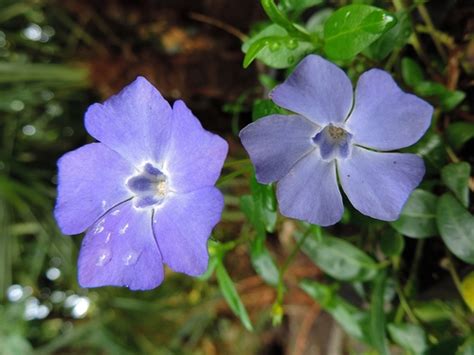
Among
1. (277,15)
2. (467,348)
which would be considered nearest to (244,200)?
(277,15)

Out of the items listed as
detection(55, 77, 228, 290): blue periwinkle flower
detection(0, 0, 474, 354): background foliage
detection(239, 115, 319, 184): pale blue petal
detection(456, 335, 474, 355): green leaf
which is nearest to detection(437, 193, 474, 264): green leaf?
detection(0, 0, 474, 354): background foliage

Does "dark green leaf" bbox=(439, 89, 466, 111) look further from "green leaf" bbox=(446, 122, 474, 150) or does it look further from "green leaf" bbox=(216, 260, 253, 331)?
"green leaf" bbox=(216, 260, 253, 331)

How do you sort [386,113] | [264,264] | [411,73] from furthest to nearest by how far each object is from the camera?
[264,264] < [411,73] < [386,113]

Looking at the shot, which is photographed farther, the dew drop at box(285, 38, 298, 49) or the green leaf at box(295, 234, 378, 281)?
the green leaf at box(295, 234, 378, 281)

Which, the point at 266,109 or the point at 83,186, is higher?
the point at 266,109

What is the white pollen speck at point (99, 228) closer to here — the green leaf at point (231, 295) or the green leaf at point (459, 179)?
A: the green leaf at point (231, 295)

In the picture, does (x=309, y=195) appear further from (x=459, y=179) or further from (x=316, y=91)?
(x=459, y=179)

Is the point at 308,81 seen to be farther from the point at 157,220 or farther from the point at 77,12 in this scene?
the point at 77,12
